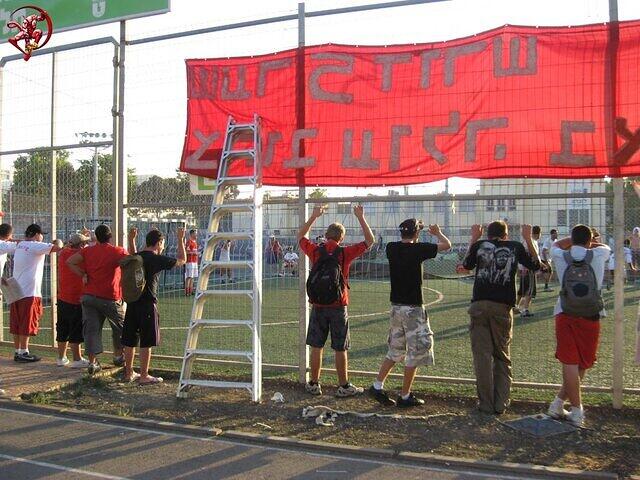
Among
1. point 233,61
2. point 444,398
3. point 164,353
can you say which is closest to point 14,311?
point 164,353

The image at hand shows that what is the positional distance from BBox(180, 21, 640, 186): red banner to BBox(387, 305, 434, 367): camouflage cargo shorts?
5.08 ft

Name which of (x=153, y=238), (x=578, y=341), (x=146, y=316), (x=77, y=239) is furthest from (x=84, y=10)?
(x=578, y=341)

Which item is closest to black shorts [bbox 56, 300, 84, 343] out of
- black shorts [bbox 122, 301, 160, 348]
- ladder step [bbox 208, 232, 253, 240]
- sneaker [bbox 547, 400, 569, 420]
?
black shorts [bbox 122, 301, 160, 348]

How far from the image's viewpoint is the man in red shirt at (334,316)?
6965 mm

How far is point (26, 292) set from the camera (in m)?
8.88

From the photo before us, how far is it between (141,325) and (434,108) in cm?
435

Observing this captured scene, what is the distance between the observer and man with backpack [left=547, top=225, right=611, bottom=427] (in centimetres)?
589

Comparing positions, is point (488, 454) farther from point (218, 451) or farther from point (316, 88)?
point (316, 88)

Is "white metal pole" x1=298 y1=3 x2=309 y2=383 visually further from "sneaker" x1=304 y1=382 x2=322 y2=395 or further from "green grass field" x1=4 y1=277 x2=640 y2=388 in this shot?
"green grass field" x1=4 y1=277 x2=640 y2=388

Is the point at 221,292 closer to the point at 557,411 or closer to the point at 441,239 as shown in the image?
the point at 441,239

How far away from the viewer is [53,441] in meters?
5.71

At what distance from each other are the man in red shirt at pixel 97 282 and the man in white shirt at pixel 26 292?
103cm

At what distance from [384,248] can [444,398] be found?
1.84 m

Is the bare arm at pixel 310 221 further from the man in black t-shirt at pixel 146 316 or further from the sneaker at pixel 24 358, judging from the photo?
the sneaker at pixel 24 358
